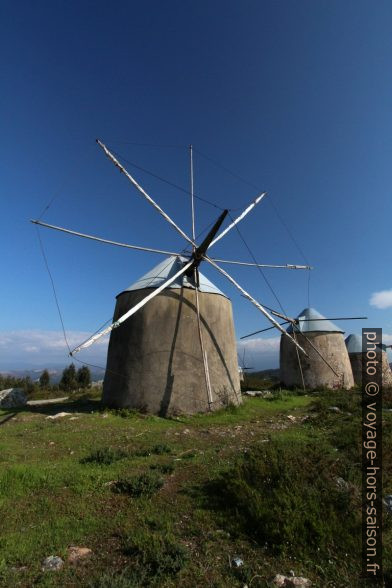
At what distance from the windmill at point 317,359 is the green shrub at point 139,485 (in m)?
18.1

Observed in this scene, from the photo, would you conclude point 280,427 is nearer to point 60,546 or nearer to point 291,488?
point 291,488

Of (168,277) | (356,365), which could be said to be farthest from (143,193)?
(356,365)

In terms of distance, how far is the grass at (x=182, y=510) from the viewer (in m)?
4.01

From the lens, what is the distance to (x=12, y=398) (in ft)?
62.9

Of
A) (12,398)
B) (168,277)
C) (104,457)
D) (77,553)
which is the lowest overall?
(12,398)

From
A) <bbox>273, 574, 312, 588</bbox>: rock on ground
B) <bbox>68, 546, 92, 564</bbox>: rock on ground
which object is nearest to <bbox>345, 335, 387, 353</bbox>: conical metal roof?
<bbox>273, 574, 312, 588</bbox>: rock on ground

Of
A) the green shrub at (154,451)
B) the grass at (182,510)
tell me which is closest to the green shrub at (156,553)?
the grass at (182,510)

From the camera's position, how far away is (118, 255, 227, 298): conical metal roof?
15.3m

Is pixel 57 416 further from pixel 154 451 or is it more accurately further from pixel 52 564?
pixel 52 564

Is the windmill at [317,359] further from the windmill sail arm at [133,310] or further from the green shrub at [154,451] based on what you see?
the green shrub at [154,451]

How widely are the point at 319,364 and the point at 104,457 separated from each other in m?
19.4

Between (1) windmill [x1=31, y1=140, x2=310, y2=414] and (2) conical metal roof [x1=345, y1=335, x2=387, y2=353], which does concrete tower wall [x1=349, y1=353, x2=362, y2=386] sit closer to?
(2) conical metal roof [x1=345, y1=335, x2=387, y2=353]

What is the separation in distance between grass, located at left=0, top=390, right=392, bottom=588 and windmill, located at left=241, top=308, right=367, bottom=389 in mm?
15009

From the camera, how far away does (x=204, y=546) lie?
4465 millimetres
